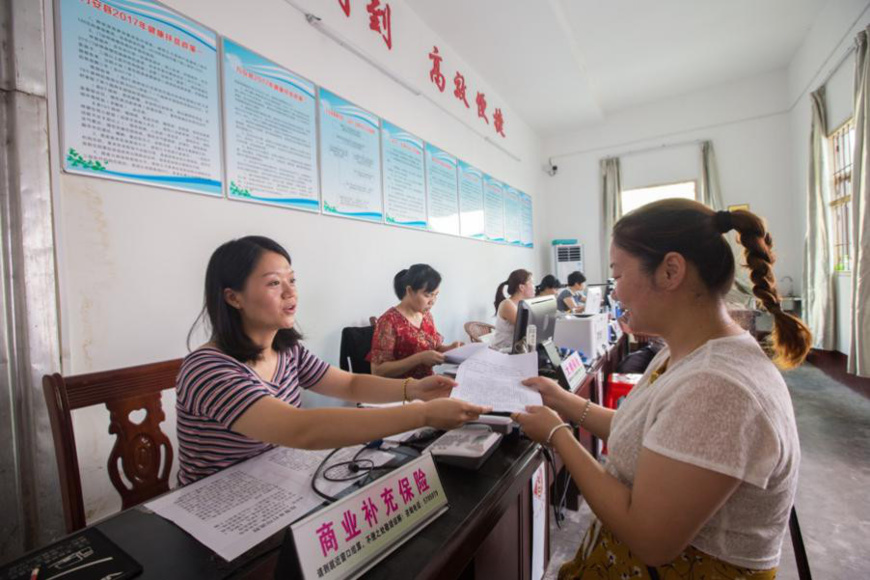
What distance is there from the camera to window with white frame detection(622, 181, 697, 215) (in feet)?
18.5

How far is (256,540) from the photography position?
2.10 ft

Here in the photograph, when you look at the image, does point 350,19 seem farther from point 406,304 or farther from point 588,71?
point 588,71

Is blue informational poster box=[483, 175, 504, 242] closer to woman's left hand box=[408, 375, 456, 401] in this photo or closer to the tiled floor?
the tiled floor

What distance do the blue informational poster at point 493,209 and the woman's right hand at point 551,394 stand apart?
126 inches

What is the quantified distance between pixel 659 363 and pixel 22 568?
122 cm

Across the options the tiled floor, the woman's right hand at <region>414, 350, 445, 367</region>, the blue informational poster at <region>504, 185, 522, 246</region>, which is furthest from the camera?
the blue informational poster at <region>504, 185, 522, 246</region>

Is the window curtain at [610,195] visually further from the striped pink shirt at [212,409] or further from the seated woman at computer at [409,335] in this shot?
the striped pink shirt at [212,409]

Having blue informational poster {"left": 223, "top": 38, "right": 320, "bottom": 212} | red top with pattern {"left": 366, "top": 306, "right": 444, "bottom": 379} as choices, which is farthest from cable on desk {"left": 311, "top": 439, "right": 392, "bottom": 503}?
blue informational poster {"left": 223, "top": 38, "right": 320, "bottom": 212}

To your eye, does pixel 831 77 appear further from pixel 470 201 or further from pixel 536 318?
pixel 536 318

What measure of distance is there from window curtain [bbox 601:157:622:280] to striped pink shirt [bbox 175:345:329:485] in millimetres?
5914

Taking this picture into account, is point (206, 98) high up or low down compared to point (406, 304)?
up

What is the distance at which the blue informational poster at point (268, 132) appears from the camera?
5.88ft

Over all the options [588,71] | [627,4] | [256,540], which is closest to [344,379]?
[256,540]

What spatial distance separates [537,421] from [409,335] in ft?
4.58
